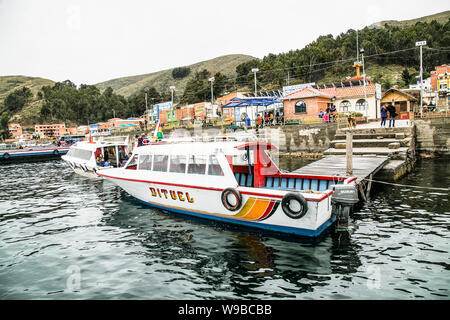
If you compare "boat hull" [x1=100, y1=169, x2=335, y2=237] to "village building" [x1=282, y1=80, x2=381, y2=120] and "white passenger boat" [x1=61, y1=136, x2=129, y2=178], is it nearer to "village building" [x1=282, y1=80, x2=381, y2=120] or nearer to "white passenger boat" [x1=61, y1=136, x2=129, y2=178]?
"white passenger boat" [x1=61, y1=136, x2=129, y2=178]

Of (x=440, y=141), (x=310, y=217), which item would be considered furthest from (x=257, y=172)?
(x=440, y=141)

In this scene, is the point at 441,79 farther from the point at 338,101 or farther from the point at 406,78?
the point at 338,101

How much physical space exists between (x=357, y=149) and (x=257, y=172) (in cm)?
1096

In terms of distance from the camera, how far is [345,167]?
565 inches

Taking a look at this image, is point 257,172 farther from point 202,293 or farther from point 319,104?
point 319,104

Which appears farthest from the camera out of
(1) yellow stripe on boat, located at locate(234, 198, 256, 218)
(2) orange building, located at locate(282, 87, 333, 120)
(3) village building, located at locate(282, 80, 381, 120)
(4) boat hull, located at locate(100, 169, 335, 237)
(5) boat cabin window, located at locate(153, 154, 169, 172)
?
(3) village building, located at locate(282, 80, 381, 120)

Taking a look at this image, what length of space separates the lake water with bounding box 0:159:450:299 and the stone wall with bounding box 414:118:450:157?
498 inches

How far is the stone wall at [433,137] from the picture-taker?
2261cm

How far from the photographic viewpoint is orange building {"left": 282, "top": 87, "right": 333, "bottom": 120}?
31844 millimetres

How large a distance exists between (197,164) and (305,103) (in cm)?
2520

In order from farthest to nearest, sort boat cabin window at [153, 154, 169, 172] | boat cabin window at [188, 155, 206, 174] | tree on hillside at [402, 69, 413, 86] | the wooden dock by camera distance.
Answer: tree on hillside at [402, 69, 413, 86] < the wooden dock < boat cabin window at [153, 154, 169, 172] < boat cabin window at [188, 155, 206, 174]

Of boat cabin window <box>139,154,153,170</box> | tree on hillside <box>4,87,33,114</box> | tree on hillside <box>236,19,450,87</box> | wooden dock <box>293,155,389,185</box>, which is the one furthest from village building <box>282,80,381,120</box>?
tree on hillside <box>4,87,33,114</box>

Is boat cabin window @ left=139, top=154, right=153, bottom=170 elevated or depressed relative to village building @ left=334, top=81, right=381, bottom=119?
depressed
